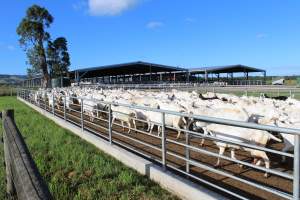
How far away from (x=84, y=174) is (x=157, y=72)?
5565 cm

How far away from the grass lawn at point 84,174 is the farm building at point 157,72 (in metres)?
38.8

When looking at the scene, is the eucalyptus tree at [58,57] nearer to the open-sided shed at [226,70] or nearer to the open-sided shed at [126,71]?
the open-sided shed at [126,71]

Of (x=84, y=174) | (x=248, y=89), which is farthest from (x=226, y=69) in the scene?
(x=84, y=174)

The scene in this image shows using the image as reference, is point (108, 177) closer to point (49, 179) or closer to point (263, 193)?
point (49, 179)

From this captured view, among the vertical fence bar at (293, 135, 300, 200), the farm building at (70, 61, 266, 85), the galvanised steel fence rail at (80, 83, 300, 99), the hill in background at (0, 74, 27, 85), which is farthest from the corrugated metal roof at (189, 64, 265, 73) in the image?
the vertical fence bar at (293, 135, 300, 200)

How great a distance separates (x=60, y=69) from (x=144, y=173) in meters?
47.6

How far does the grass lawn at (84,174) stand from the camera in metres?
5.50

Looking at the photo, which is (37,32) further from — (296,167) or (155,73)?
(296,167)

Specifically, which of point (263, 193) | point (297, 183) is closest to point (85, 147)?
point (263, 193)

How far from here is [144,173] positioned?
21.0 feet

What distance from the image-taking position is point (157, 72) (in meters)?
61.9

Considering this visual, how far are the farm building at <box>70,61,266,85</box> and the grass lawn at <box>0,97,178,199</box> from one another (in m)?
38.8

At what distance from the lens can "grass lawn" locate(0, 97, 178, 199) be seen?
18.0ft

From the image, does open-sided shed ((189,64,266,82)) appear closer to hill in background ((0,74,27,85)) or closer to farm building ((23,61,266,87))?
farm building ((23,61,266,87))
